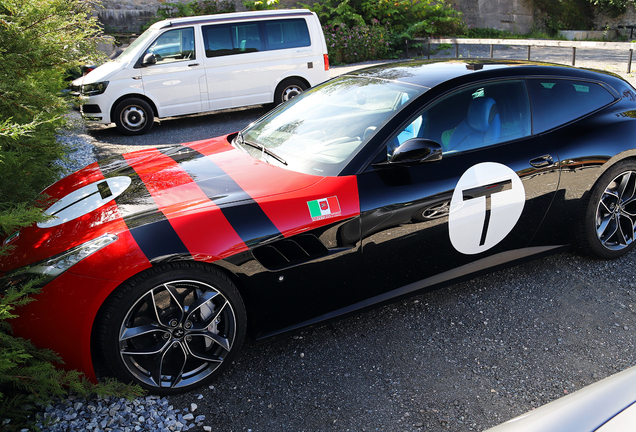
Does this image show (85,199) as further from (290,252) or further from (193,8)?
(193,8)

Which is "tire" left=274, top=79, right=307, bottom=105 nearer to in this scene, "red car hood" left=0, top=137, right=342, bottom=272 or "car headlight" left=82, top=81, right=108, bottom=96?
"car headlight" left=82, top=81, right=108, bottom=96

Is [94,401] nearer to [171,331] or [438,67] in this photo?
[171,331]

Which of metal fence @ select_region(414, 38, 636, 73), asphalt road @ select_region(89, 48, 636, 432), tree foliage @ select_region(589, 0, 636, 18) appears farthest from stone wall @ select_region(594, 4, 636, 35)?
asphalt road @ select_region(89, 48, 636, 432)

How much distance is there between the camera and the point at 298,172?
9.30ft

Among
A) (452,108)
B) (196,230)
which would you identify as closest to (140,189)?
(196,230)

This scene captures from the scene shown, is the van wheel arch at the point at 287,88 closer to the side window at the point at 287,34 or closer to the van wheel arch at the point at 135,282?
the side window at the point at 287,34

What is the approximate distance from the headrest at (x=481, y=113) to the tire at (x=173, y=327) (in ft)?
5.87

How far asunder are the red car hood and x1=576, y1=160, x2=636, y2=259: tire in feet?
6.75

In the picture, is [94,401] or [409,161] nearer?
[94,401]

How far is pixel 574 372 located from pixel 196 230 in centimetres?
211

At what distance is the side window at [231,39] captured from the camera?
8.86 metres

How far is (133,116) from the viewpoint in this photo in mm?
8547

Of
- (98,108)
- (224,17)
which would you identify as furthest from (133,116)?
(224,17)

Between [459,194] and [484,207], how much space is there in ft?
0.65
